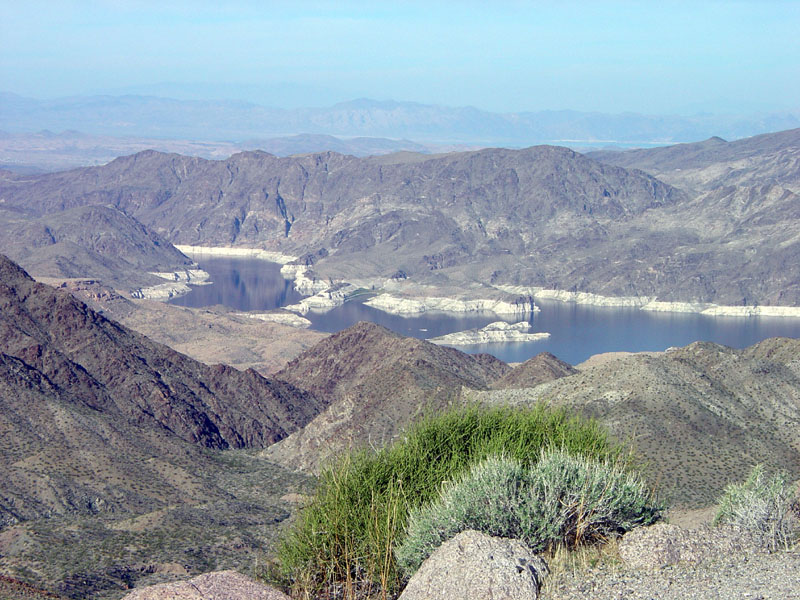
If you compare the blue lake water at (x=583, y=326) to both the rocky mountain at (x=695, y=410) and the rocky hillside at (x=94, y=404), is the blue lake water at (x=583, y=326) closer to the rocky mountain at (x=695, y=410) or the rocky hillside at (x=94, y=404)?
the rocky hillside at (x=94, y=404)

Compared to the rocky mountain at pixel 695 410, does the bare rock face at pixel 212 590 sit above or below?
above

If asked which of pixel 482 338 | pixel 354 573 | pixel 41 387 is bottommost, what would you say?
pixel 482 338

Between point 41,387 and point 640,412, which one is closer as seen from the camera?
point 640,412

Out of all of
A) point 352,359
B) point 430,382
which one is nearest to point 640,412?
point 430,382

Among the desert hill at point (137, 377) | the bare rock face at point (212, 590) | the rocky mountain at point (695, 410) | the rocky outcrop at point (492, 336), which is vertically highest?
the bare rock face at point (212, 590)

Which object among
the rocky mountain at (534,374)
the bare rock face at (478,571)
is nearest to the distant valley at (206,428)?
the rocky mountain at (534,374)

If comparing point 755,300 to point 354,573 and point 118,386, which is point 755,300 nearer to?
point 118,386

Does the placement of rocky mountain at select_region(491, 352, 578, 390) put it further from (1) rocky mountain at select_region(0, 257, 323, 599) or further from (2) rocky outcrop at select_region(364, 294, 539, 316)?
(2) rocky outcrop at select_region(364, 294, 539, 316)
